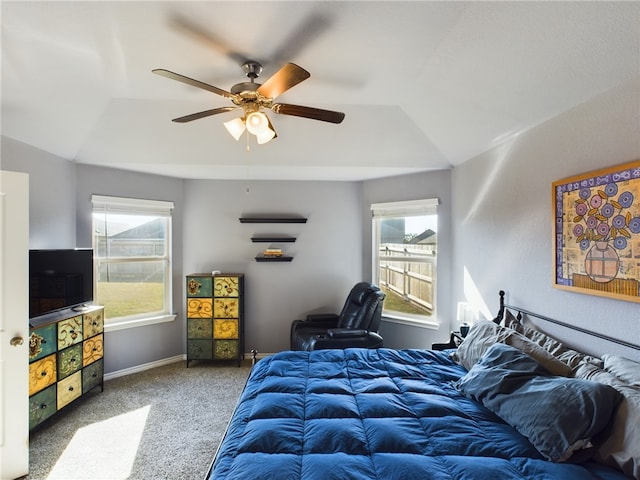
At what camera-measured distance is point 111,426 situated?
2.60 metres

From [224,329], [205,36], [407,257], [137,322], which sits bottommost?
[224,329]

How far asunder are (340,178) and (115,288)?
3.16 meters

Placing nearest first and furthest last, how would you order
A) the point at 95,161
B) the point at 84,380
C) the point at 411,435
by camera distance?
the point at 411,435 < the point at 84,380 < the point at 95,161

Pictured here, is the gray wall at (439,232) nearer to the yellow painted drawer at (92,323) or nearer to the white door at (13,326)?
the yellow painted drawer at (92,323)

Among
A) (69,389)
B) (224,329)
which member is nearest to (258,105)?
(224,329)

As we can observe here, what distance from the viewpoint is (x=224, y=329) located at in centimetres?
387

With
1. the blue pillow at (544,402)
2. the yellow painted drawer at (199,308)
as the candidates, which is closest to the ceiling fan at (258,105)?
the blue pillow at (544,402)

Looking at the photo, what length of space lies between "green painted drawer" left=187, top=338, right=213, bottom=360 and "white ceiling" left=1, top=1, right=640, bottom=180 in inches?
86.1

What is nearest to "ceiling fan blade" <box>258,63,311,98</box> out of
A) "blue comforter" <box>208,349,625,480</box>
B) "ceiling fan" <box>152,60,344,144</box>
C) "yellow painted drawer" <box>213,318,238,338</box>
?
"ceiling fan" <box>152,60,344,144</box>

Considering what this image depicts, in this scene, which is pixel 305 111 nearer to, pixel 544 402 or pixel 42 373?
pixel 544 402

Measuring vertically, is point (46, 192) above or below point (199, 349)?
above

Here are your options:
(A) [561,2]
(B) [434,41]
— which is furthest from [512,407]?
(B) [434,41]

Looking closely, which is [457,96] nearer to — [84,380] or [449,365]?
[449,365]

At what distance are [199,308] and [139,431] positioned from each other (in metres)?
1.51
